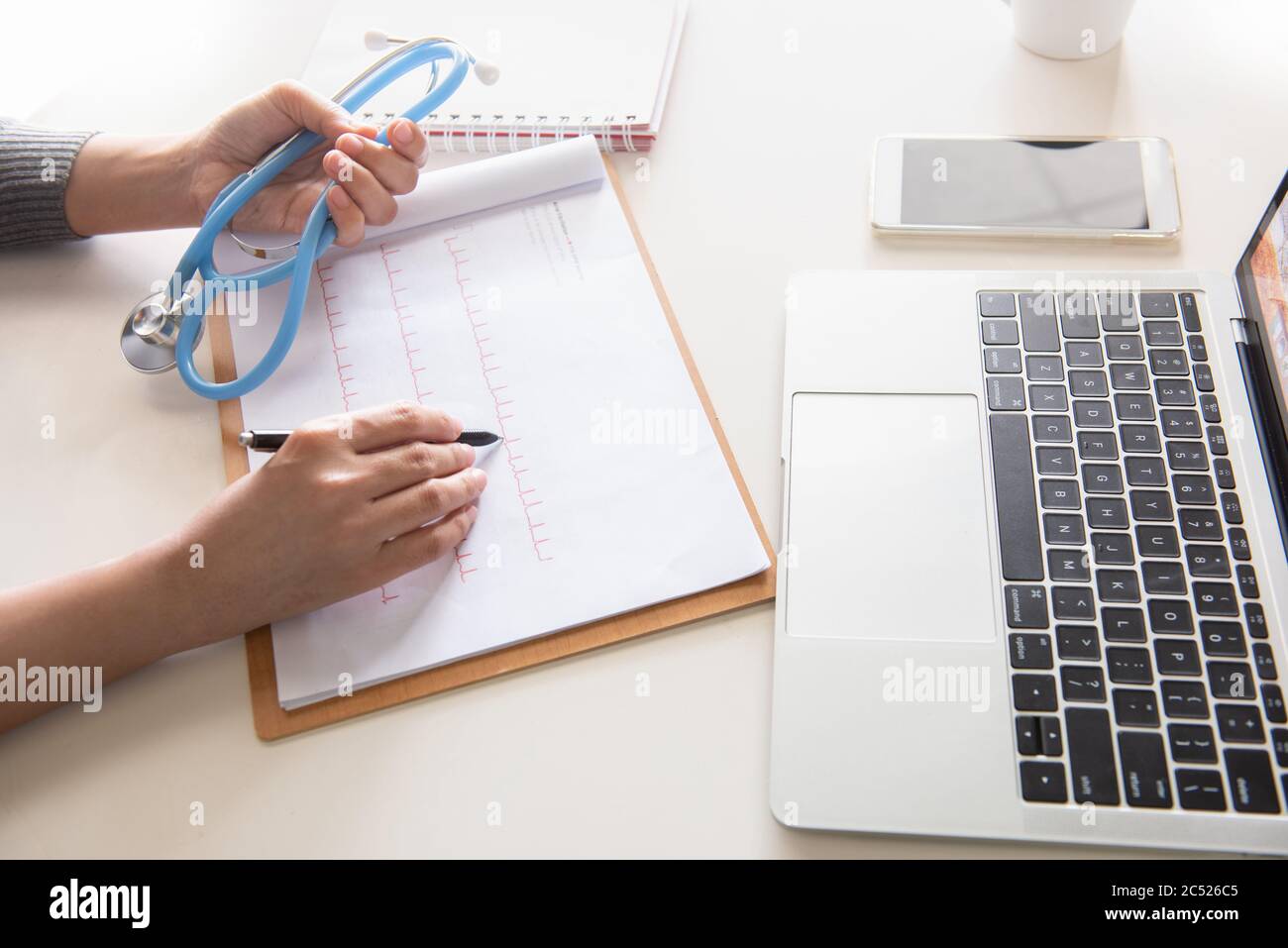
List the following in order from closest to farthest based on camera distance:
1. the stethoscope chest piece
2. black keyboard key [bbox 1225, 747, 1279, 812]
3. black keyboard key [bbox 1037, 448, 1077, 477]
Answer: black keyboard key [bbox 1225, 747, 1279, 812] → black keyboard key [bbox 1037, 448, 1077, 477] → the stethoscope chest piece

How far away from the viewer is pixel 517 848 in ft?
1.66

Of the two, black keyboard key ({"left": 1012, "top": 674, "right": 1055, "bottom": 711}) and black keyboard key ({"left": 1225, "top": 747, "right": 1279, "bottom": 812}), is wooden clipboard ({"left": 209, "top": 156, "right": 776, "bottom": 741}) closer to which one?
black keyboard key ({"left": 1012, "top": 674, "right": 1055, "bottom": 711})

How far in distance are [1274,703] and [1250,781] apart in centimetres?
4

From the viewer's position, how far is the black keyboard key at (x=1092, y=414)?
23.2 inches

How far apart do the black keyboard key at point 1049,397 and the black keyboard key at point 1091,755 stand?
0.19 metres

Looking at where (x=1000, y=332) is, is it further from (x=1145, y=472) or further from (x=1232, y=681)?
(x=1232, y=681)

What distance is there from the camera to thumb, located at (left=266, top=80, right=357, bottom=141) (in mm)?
692

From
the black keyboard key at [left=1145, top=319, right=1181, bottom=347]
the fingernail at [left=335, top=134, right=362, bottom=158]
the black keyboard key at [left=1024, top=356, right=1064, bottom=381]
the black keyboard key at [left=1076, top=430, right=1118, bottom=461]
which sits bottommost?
the black keyboard key at [left=1076, top=430, right=1118, bottom=461]

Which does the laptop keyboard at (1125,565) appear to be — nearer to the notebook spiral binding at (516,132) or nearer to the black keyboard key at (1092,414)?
the black keyboard key at (1092,414)

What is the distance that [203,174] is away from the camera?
73 centimetres

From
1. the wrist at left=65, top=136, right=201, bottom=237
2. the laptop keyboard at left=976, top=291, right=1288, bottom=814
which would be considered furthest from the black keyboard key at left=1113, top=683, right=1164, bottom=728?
the wrist at left=65, top=136, right=201, bottom=237

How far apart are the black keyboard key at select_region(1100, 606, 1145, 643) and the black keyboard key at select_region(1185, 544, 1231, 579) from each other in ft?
0.14
